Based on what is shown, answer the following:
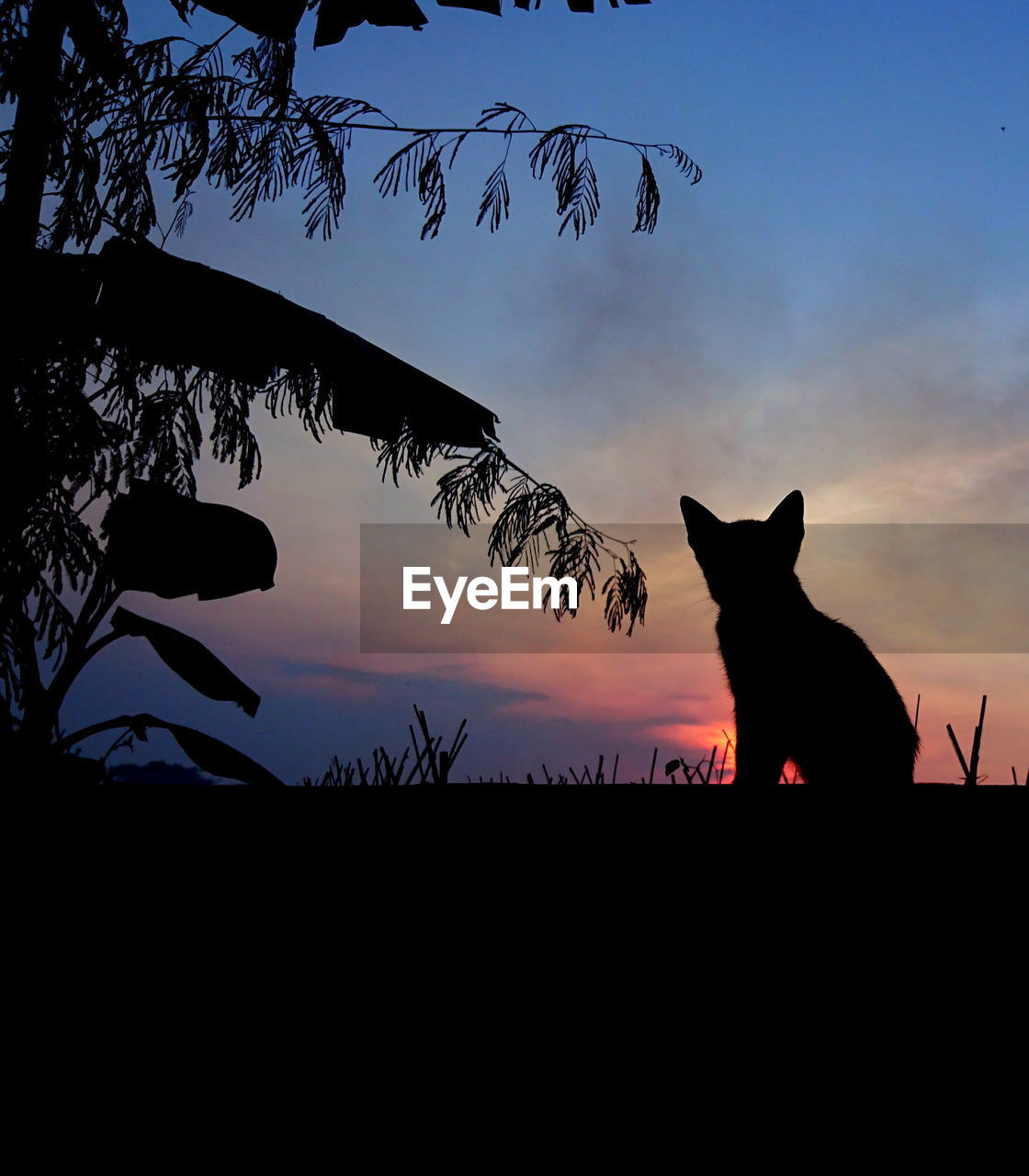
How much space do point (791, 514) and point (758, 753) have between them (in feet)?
3.58

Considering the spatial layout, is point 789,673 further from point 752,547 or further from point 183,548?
point 183,548

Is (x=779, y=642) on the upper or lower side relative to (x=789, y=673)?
upper

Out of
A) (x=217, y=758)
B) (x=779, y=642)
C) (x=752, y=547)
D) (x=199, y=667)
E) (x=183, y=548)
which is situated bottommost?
(x=217, y=758)

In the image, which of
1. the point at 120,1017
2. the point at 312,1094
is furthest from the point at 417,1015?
the point at 120,1017

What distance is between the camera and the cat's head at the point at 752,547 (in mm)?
3740

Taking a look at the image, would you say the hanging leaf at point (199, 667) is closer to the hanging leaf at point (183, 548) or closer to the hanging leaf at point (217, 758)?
the hanging leaf at point (217, 758)

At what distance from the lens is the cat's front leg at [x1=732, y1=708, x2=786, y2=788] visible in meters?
3.29

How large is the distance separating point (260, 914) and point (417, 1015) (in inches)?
11.8

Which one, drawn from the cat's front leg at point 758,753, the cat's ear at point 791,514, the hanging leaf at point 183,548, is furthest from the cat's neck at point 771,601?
the hanging leaf at point 183,548

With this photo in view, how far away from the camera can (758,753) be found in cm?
339

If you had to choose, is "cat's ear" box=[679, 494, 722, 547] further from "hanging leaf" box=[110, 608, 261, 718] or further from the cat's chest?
"hanging leaf" box=[110, 608, 261, 718]

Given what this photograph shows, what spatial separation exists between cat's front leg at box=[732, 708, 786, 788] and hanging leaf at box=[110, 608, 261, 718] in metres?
1.88

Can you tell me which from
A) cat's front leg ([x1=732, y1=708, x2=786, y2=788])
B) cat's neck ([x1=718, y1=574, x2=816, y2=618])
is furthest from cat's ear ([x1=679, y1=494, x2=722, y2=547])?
cat's front leg ([x1=732, y1=708, x2=786, y2=788])

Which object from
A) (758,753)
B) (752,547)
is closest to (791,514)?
(752,547)
